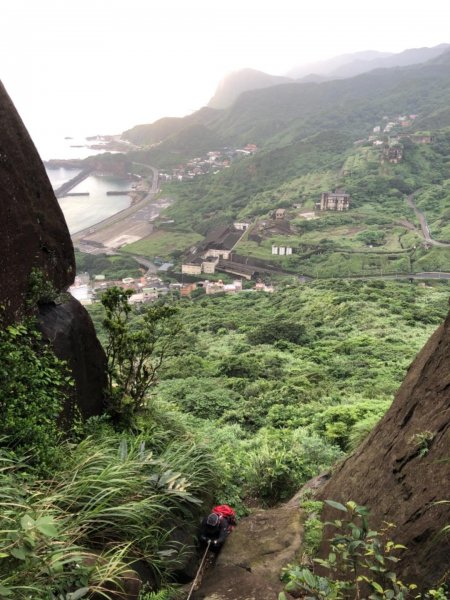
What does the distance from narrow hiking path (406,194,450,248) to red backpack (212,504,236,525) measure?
60.1m

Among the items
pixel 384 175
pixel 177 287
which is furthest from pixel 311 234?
pixel 384 175

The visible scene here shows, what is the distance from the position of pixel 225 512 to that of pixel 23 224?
3.66m

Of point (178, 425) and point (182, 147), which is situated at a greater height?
point (182, 147)

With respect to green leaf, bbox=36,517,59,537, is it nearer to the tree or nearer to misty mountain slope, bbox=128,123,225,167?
the tree

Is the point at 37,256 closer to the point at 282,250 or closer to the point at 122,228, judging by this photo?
the point at 282,250

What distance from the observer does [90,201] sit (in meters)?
108

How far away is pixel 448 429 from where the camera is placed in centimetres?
327

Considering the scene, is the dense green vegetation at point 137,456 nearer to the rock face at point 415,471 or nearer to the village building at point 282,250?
the rock face at point 415,471

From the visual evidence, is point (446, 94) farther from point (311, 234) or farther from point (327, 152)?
point (311, 234)

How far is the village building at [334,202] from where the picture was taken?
80812 millimetres

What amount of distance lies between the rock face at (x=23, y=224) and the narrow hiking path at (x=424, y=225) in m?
60.0

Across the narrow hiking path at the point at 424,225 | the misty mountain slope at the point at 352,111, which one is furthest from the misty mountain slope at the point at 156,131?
the narrow hiking path at the point at 424,225

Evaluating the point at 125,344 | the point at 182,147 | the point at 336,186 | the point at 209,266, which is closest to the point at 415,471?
the point at 125,344

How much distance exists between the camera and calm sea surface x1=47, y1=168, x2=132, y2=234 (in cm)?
9331
